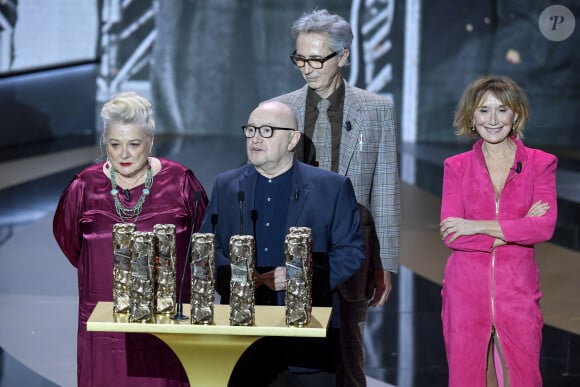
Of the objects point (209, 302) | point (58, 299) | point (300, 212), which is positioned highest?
point (300, 212)

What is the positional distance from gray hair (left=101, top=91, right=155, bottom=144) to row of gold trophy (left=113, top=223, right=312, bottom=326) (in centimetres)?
53

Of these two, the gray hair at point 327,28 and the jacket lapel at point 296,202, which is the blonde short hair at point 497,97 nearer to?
the gray hair at point 327,28

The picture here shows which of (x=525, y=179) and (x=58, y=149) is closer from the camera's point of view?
(x=525, y=179)

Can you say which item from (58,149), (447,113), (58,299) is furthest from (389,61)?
(58,299)

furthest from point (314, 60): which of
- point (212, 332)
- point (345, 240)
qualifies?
point (212, 332)

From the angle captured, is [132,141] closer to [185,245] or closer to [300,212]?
[185,245]

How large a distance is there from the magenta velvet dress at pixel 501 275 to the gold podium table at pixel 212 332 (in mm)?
695

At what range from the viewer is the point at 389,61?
15.5 m

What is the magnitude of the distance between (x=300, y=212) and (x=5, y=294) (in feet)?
12.3

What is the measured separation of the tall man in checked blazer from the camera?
392cm

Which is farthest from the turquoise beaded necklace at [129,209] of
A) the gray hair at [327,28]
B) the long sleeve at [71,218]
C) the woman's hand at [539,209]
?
the woman's hand at [539,209]

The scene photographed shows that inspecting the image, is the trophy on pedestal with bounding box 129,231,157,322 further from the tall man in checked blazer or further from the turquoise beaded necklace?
the tall man in checked blazer

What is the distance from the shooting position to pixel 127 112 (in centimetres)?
347

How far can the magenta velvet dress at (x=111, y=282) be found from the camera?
140 inches
